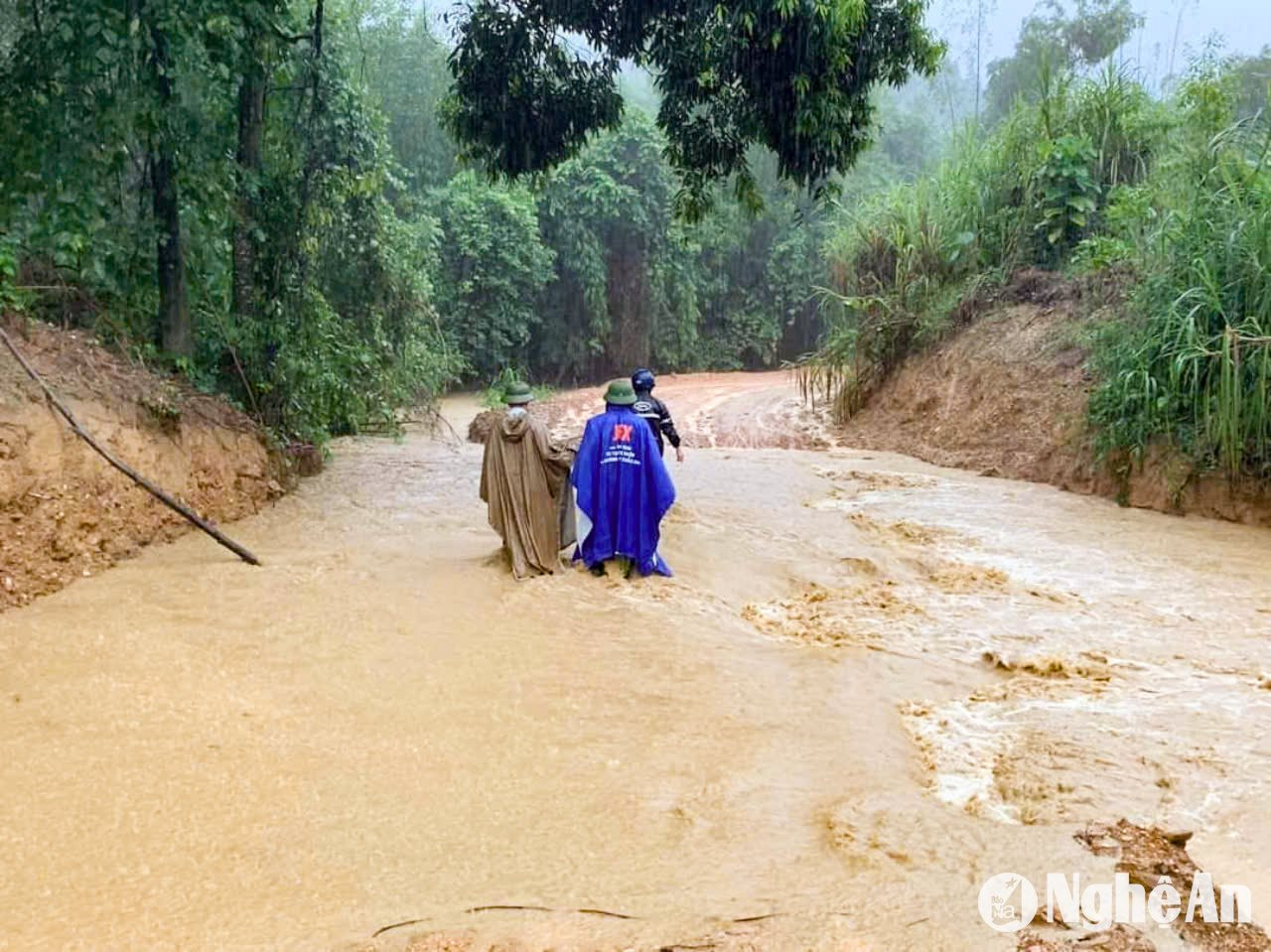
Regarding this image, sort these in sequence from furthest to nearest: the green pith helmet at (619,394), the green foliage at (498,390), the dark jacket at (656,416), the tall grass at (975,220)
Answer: the green foliage at (498,390) < the tall grass at (975,220) < the dark jacket at (656,416) < the green pith helmet at (619,394)

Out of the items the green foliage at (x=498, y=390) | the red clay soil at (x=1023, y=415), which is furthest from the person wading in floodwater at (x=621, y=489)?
the green foliage at (x=498, y=390)

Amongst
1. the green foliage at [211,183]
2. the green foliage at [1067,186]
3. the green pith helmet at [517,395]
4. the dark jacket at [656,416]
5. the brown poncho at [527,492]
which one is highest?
the green foliage at [1067,186]

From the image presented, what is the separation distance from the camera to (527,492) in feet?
22.4

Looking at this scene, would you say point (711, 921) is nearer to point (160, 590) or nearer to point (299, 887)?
point (299, 887)

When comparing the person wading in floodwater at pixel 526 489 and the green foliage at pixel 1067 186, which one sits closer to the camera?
the person wading in floodwater at pixel 526 489

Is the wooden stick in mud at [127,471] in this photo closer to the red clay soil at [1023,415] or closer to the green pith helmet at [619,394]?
the green pith helmet at [619,394]

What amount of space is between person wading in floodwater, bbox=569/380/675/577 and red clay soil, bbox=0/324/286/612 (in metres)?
3.12

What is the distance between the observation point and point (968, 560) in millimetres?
7898

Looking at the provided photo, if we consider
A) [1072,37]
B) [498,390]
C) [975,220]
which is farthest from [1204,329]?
[1072,37]

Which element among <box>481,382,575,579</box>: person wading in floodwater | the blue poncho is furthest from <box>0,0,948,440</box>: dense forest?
<box>481,382,575,579</box>: person wading in floodwater

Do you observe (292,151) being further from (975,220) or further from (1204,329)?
(975,220)

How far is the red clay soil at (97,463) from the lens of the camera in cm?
638

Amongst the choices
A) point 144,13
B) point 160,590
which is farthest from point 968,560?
point 144,13

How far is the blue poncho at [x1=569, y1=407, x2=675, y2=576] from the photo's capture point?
21.9 feet
